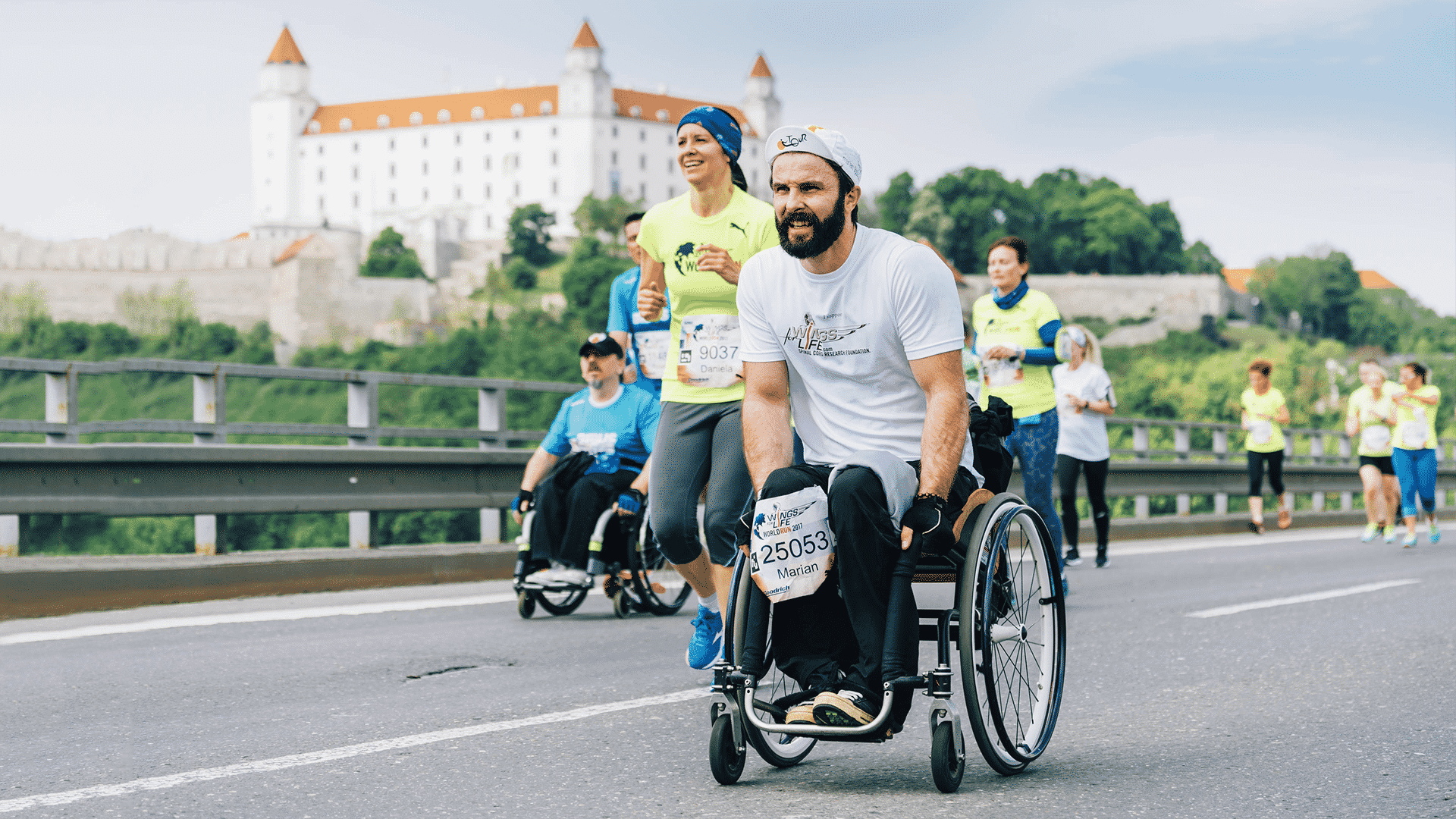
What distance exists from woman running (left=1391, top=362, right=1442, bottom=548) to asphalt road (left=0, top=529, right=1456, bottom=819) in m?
6.92

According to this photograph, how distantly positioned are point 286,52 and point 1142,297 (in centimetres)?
8709

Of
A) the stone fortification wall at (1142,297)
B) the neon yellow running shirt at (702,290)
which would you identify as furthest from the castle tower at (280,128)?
the neon yellow running shirt at (702,290)

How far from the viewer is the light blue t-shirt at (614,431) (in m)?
7.98

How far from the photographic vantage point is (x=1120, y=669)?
628 centimetres

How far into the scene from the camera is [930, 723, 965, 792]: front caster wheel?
3865 mm

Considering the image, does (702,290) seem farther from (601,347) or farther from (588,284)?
(588,284)

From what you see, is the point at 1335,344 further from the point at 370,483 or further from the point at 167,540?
the point at 370,483

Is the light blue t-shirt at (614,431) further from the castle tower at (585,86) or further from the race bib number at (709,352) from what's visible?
the castle tower at (585,86)

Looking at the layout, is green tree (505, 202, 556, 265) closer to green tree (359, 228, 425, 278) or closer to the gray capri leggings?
green tree (359, 228, 425, 278)

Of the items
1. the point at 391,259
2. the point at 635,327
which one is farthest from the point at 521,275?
the point at 635,327

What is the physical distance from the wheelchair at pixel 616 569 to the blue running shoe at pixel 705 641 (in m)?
1.92

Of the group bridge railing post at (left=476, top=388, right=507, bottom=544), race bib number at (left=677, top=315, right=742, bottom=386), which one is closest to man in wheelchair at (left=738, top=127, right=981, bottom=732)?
race bib number at (left=677, top=315, right=742, bottom=386)

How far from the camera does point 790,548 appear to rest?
12.6 ft

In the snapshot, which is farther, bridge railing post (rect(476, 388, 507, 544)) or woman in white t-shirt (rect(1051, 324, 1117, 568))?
woman in white t-shirt (rect(1051, 324, 1117, 568))
